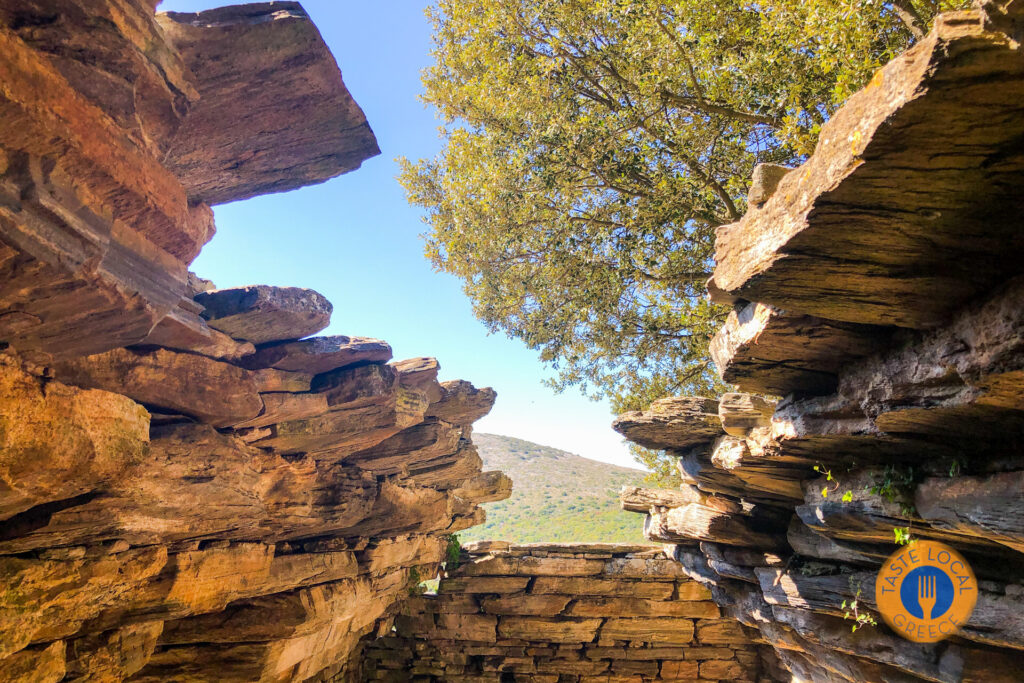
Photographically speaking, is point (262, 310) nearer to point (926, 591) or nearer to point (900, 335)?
point (900, 335)

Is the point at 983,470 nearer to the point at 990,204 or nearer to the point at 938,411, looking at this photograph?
the point at 938,411

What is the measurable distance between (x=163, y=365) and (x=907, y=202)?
17.5ft

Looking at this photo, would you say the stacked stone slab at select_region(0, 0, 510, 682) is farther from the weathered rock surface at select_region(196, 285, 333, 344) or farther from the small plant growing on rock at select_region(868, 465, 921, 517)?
the small plant growing on rock at select_region(868, 465, 921, 517)

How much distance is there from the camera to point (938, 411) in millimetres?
3471

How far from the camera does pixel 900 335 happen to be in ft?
11.9

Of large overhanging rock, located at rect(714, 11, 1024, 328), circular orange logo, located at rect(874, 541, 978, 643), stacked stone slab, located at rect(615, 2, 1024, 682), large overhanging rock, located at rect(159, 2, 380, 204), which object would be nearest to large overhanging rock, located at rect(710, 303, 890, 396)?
stacked stone slab, located at rect(615, 2, 1024, 682)

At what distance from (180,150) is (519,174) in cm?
492

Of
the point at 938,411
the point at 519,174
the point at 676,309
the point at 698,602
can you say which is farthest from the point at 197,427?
the point at 698,602

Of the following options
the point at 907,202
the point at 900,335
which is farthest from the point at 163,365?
the point at 900,335

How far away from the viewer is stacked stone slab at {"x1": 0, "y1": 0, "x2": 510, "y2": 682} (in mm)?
3094

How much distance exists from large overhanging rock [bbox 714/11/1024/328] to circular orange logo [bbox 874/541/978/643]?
2732mm

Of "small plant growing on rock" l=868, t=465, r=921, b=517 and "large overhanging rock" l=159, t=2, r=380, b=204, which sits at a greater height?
Result: "large overhanging rock" l=159, t=2, r=380, b=204

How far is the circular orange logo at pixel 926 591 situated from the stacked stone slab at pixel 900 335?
12 cm

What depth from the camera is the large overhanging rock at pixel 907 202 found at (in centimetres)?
214
